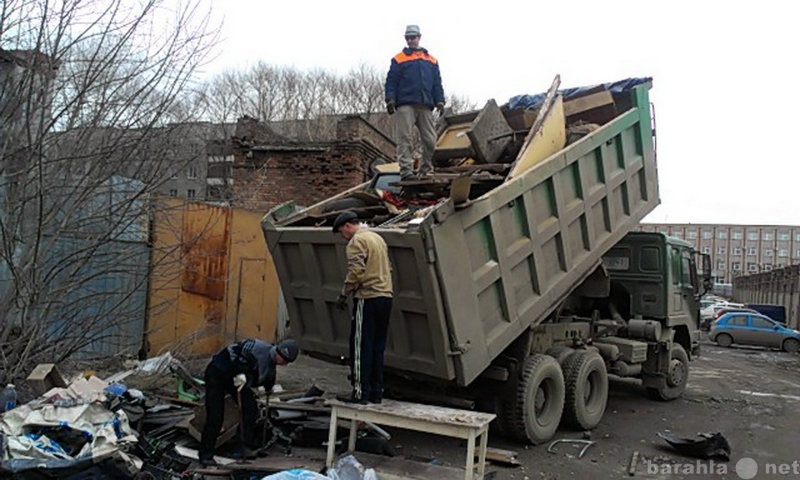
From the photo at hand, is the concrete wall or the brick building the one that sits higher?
the brick building

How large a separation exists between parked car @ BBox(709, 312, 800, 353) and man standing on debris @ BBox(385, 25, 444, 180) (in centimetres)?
2097

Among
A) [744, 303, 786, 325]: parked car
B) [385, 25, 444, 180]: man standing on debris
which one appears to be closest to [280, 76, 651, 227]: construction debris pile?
[385, 25, 444, 180]: man standing on debris

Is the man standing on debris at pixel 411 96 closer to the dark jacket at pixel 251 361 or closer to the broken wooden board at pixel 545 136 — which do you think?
the broken wooden board at pixel 545 136

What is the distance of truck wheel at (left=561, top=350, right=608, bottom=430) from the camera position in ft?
22.2

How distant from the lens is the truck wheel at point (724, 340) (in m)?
24.0

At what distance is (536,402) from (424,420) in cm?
209

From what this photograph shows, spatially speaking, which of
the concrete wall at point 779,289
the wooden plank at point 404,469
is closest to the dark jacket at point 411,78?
the wooden plank at point 404,469

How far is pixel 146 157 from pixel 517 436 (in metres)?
4.19

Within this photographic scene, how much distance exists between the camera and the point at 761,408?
30.9 feet

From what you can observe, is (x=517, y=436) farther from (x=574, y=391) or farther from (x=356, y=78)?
(x=356, y=78)

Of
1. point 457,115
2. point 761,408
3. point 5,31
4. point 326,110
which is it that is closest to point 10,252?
point 5,31

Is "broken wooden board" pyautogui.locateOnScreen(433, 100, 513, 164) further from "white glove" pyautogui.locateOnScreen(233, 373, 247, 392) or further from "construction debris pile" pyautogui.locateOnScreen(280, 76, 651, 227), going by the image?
"white glove" pyautogui.locateOnScreen(233, 373, 247, 392)

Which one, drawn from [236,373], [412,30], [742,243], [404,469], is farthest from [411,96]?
[742,243]

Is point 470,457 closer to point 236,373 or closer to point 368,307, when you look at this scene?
point 368,307
